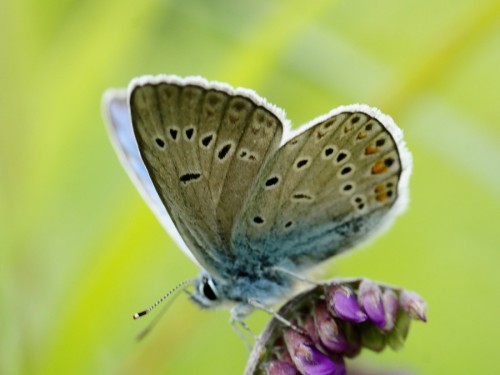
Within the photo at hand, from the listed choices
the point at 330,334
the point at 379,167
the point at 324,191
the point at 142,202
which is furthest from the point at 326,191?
the point at 142,202

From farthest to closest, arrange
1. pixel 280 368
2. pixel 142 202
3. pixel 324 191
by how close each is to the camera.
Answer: pixel 142 202, pixel 324 191, pixel 280 368

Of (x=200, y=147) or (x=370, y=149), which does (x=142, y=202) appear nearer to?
(x=200, y=147)

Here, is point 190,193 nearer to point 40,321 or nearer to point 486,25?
point 40,321

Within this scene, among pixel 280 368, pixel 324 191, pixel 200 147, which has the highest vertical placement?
pixel 200 147

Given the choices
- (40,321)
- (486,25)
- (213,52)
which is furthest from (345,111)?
(213,52)

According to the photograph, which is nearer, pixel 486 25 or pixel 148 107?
pixel 148 107
